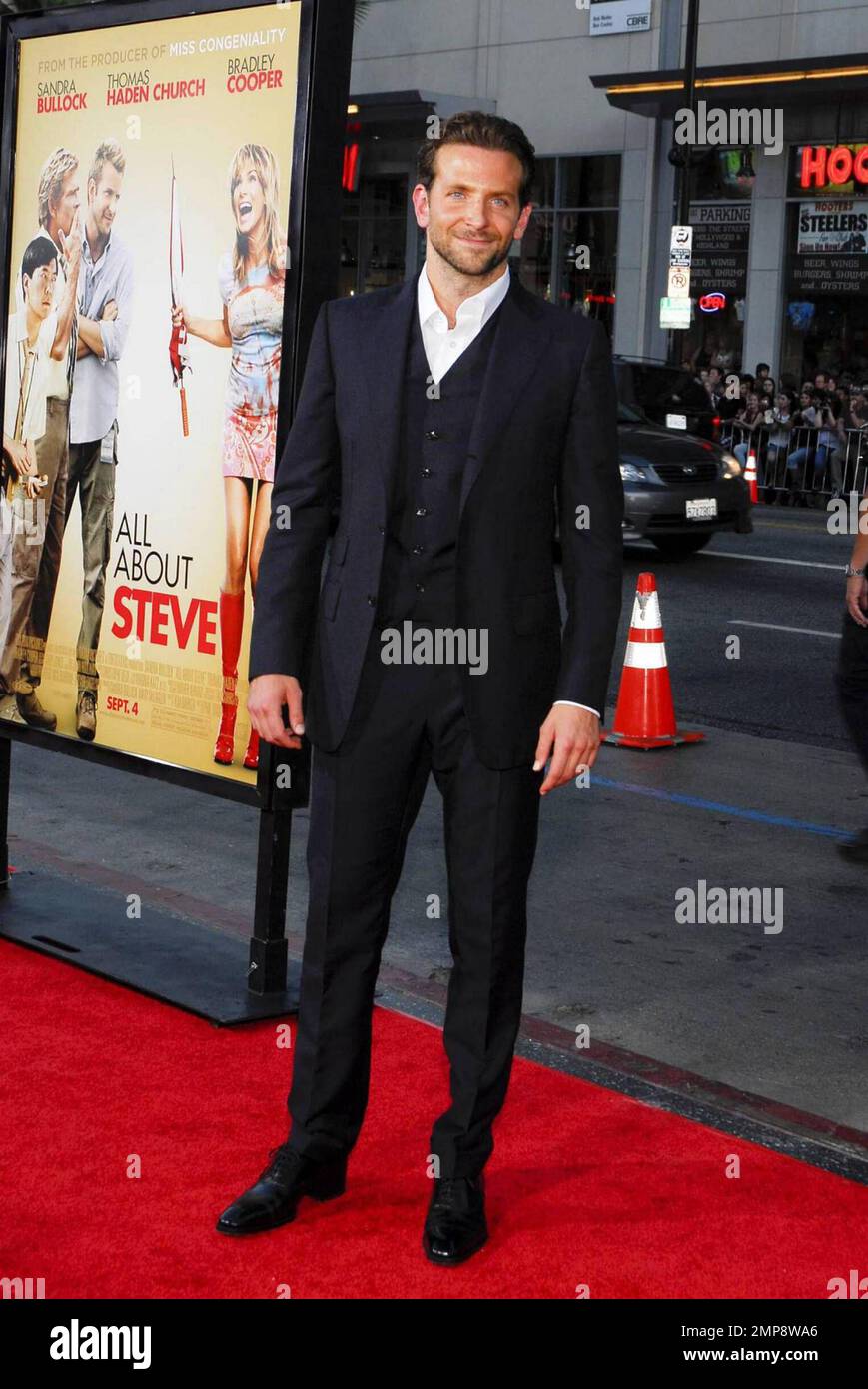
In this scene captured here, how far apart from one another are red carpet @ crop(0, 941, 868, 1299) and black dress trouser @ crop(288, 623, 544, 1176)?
247 mm

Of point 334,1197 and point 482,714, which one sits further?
point 334,1197

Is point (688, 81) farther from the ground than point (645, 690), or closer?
farther from the ground

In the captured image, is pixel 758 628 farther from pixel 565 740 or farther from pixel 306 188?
pixel 565 740

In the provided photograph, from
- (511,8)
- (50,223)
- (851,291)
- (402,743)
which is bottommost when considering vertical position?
(402,743)

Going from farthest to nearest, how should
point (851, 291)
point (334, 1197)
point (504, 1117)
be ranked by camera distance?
point (851, 291) < point (504, 1117) < point (334, 1197)

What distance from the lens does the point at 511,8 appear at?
29531 mm

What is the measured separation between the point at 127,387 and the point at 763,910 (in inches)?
112

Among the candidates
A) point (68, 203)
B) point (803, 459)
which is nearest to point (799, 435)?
point (803, 459)

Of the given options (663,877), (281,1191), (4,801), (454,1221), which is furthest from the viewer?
(663,877)

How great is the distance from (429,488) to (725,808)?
4464 mm

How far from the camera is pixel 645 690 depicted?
9031 millimetres

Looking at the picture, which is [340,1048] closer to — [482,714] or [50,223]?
[482,714]
